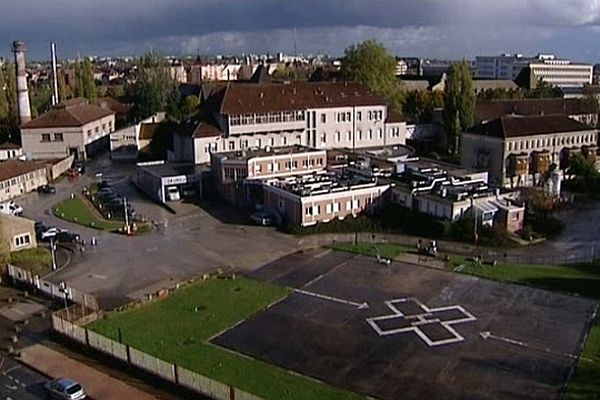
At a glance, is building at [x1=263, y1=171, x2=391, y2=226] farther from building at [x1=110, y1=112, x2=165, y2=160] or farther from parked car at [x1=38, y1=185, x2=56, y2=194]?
building at [x1=110, y1=112, x2=165, y2=160]

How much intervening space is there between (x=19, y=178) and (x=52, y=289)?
2641 cm

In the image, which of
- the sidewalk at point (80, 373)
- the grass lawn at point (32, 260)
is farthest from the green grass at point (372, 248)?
the sidewalk at point (80, 373)

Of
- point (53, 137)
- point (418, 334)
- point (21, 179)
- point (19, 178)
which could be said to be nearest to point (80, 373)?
point (418, 334)

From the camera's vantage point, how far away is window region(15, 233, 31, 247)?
35312 millimetres

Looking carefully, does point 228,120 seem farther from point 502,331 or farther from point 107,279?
point 502,331

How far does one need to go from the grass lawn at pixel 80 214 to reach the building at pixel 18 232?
19.7 ft

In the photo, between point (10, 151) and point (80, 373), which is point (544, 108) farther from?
point (80, 373)

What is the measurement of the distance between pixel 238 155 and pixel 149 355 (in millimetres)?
28725

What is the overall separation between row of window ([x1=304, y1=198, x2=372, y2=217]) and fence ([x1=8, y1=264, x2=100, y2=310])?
15.4 meters

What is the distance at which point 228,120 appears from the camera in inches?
2124

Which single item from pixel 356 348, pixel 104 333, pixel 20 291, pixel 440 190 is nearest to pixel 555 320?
pixel 356 348

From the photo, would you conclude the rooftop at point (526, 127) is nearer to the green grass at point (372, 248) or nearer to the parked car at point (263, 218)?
the green grass at point (372, 248)

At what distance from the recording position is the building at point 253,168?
46.6m

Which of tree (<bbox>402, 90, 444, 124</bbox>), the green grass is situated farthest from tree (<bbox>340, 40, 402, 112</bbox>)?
the green grass
